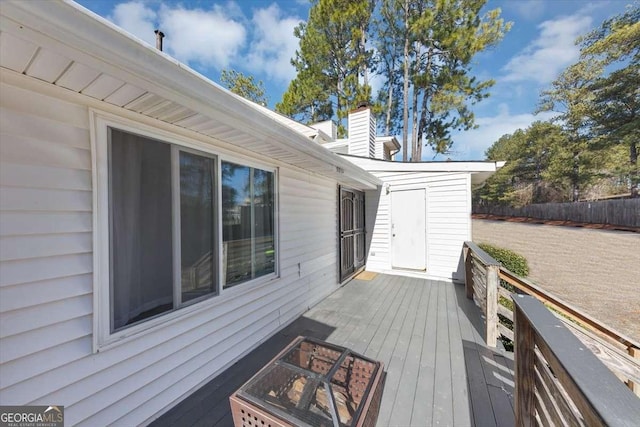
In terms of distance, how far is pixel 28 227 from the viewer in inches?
49.6

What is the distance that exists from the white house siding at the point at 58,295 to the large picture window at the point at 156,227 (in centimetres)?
15

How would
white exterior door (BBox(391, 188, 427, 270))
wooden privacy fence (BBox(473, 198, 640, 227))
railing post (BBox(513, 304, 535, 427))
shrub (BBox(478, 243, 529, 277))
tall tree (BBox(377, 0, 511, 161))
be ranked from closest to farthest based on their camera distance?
railing post (BBox(513, 304, 535, 427)), shrub (BBox(478, 243, 529, 277)), white exterior door (BBox(391, 188, 427, 270)), tall tree (BBox(377, 0, 511, 161)), wooden privacy fence (BBox(473, 198, 640, 227))

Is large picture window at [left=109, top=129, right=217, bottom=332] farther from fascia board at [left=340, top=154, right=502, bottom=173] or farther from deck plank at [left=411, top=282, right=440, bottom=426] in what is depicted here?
fascia board at [left=340, top=154, right=502, bottom=173]

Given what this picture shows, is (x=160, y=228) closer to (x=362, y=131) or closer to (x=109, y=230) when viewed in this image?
(x=109, y=230)

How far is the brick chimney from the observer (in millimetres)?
6703

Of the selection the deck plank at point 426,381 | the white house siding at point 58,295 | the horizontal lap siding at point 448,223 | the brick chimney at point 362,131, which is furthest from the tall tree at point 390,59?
the white house siding at point 58,295

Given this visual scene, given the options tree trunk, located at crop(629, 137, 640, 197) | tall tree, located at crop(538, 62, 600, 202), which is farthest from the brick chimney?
tall tree, located at crop(538, 62, 600, 202)

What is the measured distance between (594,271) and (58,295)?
10.6 m

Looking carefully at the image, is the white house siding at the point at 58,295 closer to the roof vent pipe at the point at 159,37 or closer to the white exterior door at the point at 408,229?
the roof vent pipe at the point at 159,37

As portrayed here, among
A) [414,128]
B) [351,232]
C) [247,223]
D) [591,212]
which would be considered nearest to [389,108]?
[414,128]

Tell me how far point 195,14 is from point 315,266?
7094 millimetres

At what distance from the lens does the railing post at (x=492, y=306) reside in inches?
109

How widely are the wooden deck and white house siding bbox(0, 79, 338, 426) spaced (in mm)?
426

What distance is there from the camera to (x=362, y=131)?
22.1ft
